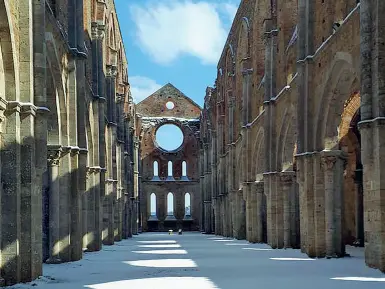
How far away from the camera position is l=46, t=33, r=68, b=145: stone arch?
16500 mm

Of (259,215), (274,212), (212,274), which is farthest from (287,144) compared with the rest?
(212,274)

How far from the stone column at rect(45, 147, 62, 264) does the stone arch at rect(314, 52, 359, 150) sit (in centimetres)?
789

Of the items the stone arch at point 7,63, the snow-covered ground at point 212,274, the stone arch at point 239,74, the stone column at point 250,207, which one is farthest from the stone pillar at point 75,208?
the stone arch at point 239,74

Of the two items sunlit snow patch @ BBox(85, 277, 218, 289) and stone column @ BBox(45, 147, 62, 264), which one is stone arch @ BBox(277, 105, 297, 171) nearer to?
stone column @ BBox(45, 147, 62, 264)

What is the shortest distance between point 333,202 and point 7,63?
10.7 metres

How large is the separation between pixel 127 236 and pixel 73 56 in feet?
78.7

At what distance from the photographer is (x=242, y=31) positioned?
37.2 meters

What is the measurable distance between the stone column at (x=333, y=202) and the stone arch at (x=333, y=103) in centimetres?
43

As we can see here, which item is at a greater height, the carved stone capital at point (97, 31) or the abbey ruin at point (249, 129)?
the carved stone capital at point (97, 31)

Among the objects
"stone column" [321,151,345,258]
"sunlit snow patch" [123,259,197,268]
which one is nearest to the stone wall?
"sunlit snow patch" [123,259,197,268]

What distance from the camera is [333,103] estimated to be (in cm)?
1820

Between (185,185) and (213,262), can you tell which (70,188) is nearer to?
(213,262)

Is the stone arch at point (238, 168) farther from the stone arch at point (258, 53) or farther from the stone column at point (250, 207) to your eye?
the stone arch at point (258, 53)

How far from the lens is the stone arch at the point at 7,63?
36.9ft
